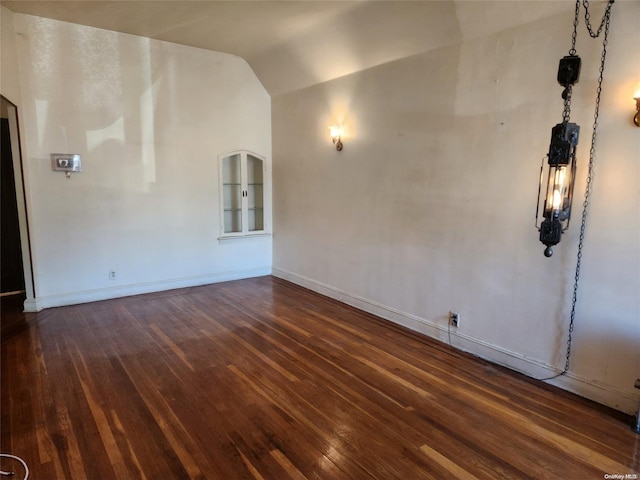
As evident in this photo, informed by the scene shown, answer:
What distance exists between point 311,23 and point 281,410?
364 cm

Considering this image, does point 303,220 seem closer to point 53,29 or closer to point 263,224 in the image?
point 263,224

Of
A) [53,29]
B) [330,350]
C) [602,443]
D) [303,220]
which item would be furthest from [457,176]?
[53,29]

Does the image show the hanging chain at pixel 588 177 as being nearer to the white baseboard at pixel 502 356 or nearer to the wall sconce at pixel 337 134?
the white baseboard at pixel 502 356

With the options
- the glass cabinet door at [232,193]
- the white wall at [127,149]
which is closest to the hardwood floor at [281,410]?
the white wall at [127,149]

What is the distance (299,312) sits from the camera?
4461 mm

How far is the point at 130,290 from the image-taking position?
5.01m

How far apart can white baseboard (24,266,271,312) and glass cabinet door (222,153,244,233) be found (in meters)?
0.69

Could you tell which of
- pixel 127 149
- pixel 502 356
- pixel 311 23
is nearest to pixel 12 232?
pixel 127 149

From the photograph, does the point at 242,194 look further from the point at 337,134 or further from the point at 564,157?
the point at 564,157

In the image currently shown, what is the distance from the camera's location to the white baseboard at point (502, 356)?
2592mm

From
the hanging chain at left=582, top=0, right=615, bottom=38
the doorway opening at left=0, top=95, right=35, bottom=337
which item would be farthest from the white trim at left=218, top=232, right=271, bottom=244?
the hanging chain at left=582, top=0, right=615, bottom=38

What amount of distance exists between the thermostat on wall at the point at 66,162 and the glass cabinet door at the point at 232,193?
1803 millimetres

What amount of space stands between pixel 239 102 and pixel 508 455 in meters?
Answer: 5.13

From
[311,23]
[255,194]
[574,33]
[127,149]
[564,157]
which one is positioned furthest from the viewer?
[255,194]
